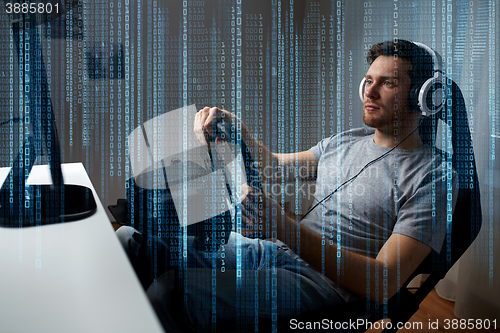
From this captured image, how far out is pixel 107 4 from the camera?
2.73 feet

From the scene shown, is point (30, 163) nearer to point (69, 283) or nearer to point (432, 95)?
point (69, 283)

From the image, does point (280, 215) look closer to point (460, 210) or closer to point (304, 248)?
point (304, 248)

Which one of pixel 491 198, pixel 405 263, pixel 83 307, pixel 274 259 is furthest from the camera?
pixel 491 198

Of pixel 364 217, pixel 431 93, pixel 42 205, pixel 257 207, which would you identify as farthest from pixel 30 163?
pixel 431 93

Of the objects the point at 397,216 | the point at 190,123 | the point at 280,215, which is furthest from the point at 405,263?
the point at 190,123

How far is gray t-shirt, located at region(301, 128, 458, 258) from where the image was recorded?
0.58 metres

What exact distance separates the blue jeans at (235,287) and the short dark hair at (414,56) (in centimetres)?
49

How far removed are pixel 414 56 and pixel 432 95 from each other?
110mm

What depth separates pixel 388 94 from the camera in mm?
728

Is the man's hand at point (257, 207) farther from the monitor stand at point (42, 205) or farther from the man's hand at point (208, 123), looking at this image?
the monitor stand at point (42, 205)

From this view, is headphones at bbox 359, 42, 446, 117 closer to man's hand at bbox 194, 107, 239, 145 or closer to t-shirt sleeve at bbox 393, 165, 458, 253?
t-shirt sleeve at bbox 393, 165, 458, 253

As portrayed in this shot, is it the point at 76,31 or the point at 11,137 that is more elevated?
the point at 76,31

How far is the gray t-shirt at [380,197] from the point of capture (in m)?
0.58

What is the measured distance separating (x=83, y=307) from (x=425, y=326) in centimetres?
99
